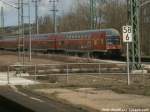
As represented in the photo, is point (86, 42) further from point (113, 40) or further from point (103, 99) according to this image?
point (103, 99)

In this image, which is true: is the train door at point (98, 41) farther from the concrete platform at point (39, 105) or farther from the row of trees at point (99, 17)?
the concrete platform at point (39, 105)

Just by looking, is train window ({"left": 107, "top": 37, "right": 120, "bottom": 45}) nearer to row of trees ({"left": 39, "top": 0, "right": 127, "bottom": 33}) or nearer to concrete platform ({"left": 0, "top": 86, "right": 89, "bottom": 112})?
row of trees ({"left": 39, "top": 0, "right": 127, "bottom": 33})

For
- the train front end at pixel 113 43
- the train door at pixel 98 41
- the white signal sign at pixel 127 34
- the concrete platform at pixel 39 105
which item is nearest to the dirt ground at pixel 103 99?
the concrete platform at pixel 39 105

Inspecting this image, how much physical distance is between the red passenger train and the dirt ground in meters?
42.6

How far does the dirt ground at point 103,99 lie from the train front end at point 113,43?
42.5 metres

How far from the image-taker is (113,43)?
68750 millimetres

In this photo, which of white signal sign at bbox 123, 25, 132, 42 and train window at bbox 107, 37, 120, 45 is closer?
white signal sign at bbox 123, 25, 132, 42

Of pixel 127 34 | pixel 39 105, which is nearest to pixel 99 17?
pixel 127 34

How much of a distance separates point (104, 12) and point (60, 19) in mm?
36386

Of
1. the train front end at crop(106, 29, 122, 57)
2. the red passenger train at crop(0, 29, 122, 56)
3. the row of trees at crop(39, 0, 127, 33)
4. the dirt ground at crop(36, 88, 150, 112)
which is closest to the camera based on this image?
the dirt ground at crop(36, 88, 150, 112)

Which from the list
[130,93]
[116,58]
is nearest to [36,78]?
[130,93]

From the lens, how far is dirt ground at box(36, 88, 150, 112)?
58.6ft

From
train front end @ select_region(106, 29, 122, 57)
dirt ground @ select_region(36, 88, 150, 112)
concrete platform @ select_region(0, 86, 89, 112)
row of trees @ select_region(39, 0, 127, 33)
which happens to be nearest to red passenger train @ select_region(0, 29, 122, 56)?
train front end @ select_region(106, 29, 122, 57)

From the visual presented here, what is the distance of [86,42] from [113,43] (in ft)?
13.7
